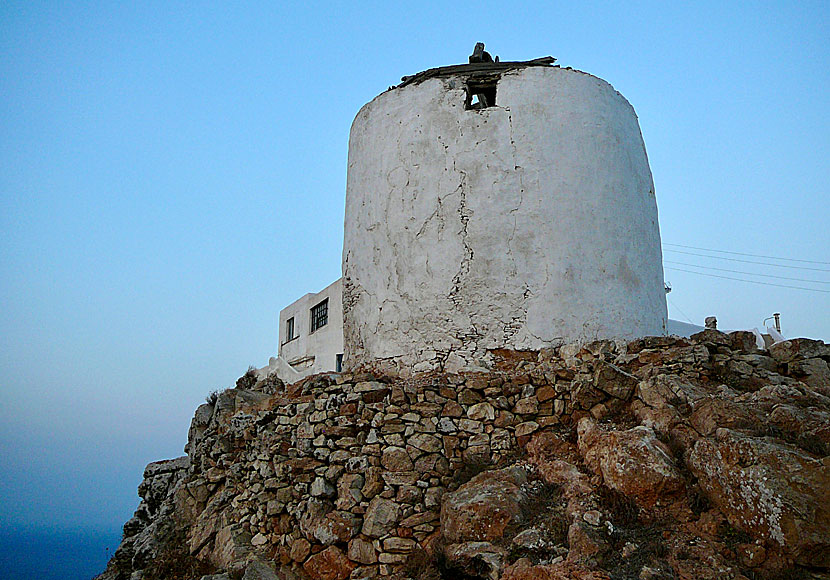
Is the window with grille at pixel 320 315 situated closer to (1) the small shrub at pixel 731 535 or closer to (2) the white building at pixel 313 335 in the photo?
(2) the white building at pixel 313 335

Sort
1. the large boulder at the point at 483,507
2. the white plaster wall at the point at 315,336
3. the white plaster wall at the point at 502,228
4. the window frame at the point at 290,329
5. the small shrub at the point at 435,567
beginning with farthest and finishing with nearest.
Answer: the window frame at the point at 290,329 → the white plaster wall at the point at 315,336 → the white plaster wall at the point at 502,228 → the large boulder at the point at 483,507 → the small shrub at the point at 435,567

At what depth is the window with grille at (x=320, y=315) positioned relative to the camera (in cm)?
1908

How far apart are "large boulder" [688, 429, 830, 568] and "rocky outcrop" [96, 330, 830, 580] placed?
0.01 metres

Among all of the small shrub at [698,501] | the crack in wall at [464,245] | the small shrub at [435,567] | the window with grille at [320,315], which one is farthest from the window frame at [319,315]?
the small shrub at [698,501]

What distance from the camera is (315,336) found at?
1925 cm

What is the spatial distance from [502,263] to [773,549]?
13.9ft

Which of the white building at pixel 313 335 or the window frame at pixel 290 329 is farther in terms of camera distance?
the window frame at pixel 290 329

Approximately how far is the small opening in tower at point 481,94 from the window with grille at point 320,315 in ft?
35.1

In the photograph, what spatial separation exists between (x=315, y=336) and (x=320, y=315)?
68 cm

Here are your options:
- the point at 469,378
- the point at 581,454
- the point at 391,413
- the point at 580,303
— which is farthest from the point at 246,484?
the point at 580,303

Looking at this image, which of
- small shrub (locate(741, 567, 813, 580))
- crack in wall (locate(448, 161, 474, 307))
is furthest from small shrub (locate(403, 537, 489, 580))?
crack in wall (locate(448, 161, 474, 307))

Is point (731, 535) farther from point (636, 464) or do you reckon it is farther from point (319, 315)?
point (319, 315)

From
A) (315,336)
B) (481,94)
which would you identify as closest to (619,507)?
(481,94)

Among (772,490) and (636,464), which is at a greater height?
(636,464)
